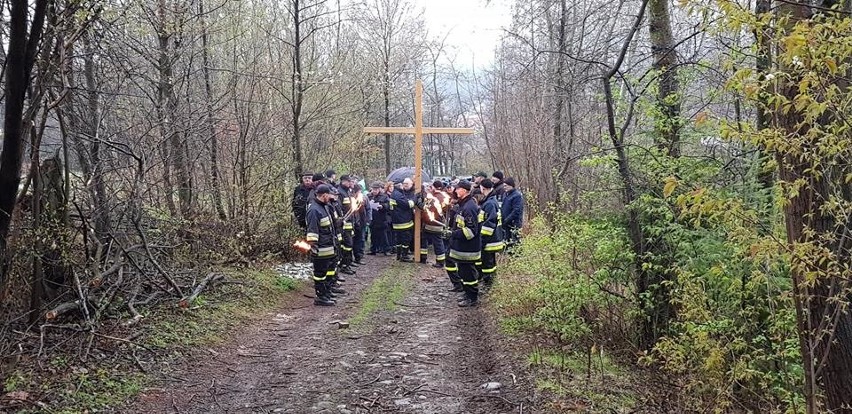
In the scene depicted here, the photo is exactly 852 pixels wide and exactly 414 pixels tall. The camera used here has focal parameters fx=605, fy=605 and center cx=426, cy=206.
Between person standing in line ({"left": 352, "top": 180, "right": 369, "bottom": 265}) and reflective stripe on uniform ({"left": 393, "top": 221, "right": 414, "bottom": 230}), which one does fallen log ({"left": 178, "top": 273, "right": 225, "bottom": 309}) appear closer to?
person standing in line ({"left": 352, "top": 180, "right": 369, "bottom": 265})

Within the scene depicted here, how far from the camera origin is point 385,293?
10883 mm

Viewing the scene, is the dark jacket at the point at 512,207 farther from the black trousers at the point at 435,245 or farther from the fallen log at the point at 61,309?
the fallen log at the point at 61,309

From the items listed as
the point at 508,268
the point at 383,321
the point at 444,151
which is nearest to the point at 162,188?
the point at 383,321

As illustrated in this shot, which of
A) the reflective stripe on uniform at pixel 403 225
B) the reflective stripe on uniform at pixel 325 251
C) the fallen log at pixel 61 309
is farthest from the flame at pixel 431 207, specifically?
the fallen log at pixel 61 309

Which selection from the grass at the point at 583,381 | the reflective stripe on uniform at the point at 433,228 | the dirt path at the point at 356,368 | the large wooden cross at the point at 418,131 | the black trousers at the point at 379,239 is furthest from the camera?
the black trousers at the point at 379,239

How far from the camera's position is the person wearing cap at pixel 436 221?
14.1 meters

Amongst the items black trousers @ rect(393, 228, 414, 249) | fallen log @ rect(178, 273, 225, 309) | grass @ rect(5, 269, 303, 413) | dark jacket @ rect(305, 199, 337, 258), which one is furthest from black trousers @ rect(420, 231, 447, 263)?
fallen log @ rect(178, 273, 225, 309)

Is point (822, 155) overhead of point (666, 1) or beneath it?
beneath

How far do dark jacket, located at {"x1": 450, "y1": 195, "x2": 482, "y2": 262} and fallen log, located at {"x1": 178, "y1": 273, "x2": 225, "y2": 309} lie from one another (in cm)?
376

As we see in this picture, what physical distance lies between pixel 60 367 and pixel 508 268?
6.44 metres

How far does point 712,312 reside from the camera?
5.55m

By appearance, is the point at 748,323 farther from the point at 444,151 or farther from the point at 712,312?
the point at 444,151

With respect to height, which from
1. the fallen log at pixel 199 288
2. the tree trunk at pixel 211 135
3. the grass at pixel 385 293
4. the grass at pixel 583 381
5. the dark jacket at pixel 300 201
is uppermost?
the tree trunk at pixel 211 135

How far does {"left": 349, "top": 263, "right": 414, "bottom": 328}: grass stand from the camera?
363 inches
